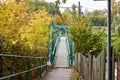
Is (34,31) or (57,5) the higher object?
(57,5)

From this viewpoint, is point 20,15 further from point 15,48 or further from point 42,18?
point 15,48

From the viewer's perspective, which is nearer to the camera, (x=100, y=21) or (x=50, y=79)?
(x=50, y=79)

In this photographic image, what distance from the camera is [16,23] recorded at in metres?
26.8

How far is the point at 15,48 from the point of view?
12.6m

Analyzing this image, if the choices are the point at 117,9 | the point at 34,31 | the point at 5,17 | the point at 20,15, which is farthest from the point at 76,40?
the point at 117,9

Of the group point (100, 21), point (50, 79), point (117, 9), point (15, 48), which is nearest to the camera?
point (15, 48)

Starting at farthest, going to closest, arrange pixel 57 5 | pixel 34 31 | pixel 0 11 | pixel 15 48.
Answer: pixel 34 31 < pixel 0 11 < pixel 15 48 < pixel 57 5

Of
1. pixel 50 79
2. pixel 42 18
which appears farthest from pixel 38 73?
pixel 42 18

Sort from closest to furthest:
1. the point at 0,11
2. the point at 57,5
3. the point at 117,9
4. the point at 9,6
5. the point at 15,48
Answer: the point at 57,5
the point at 15,48
the point at 0,11
the point at 9,6
the point at 117,9

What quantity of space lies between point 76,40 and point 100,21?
39915 millimetres

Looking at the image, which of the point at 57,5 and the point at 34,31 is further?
the point at 34,31

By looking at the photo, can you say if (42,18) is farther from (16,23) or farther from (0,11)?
(0,11)

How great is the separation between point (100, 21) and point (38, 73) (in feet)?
184

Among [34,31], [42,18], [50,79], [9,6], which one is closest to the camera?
[50,79]
